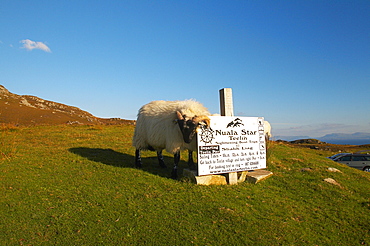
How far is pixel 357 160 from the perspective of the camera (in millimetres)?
19391

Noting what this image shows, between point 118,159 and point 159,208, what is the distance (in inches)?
230

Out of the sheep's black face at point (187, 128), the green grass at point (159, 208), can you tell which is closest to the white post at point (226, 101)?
the sheep's black face at point (187, 128)

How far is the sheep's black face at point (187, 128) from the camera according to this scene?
8.23 meters

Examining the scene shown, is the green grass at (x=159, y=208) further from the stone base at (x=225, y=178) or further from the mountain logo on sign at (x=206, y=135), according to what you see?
the mountain logo on sign at (x=206, y=135)

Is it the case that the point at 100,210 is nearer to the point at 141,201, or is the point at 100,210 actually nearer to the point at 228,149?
the point at 141,201

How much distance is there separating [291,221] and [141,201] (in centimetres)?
435

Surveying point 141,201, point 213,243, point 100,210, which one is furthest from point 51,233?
point 213,243

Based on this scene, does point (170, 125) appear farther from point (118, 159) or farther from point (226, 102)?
point (118, 159)

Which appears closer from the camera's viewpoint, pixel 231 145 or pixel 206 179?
pixel 206 179

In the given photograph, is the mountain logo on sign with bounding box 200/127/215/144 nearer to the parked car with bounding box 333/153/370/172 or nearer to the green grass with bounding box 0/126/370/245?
the green grass with bounding box 0/126/370/245

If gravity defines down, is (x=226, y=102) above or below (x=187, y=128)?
above

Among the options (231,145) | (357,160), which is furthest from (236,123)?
(357,160)

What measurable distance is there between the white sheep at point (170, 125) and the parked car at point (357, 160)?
1707 cm

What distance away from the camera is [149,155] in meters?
13.7
